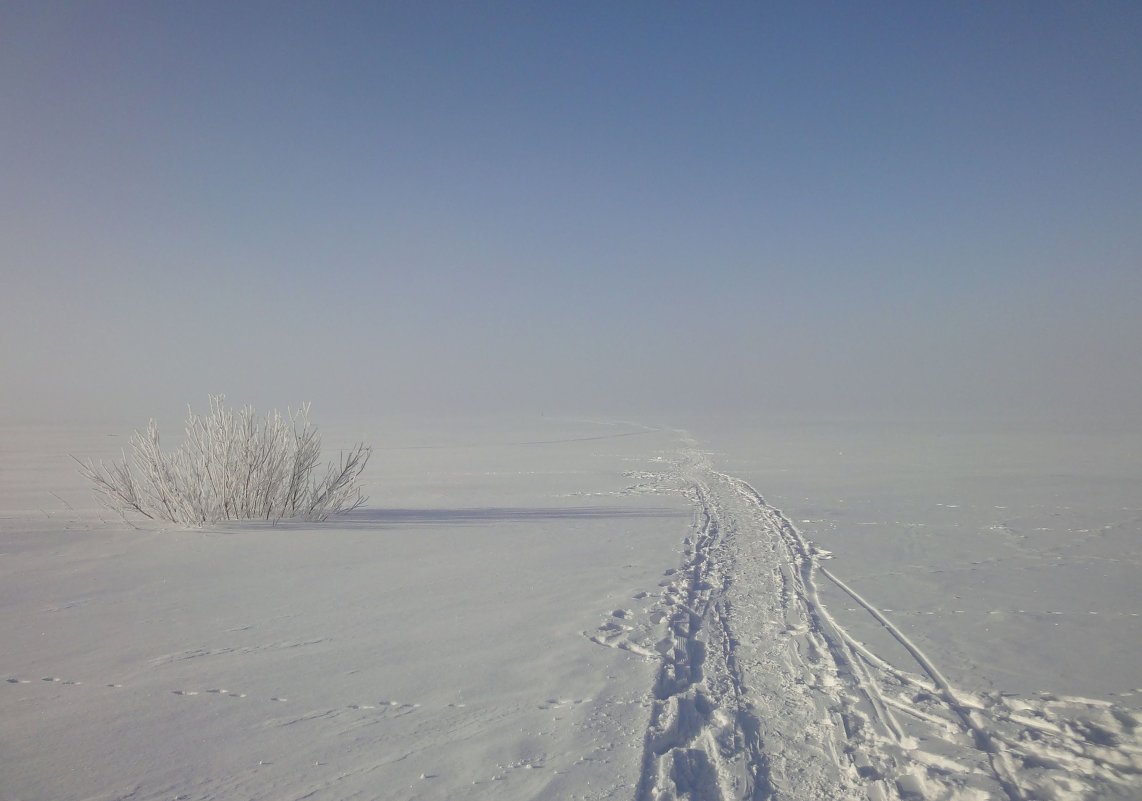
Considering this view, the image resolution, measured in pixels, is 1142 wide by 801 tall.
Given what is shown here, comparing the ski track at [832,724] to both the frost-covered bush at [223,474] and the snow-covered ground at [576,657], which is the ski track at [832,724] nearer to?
the snow-covered ground at [576,657]

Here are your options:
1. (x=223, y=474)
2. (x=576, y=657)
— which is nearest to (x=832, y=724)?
(x=576, y=657)

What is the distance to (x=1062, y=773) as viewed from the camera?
312cm

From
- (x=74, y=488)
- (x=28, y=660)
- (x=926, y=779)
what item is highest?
(x=74, y=488)

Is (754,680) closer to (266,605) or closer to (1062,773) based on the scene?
(1062,773)

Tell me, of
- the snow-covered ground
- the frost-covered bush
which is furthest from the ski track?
the frost-covered bush

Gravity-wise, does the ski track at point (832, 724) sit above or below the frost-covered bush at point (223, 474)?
below

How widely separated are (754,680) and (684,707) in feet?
2.01

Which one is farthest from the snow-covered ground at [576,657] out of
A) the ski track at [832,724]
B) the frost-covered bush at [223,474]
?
the frost-covered bush at [223,474]

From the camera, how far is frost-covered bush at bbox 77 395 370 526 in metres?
9.26

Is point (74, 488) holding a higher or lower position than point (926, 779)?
higher

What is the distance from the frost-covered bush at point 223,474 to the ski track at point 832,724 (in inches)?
235

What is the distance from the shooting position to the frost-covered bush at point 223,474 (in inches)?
364

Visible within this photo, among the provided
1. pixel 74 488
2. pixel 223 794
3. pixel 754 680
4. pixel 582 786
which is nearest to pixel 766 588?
pixel 754 680

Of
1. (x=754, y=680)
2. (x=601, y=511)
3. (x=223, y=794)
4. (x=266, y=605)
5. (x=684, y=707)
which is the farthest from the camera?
(x=601, y=511)
